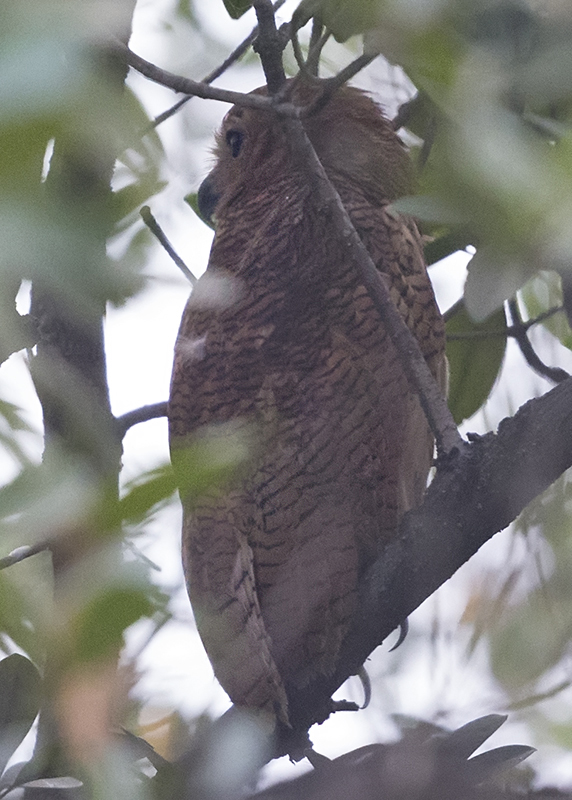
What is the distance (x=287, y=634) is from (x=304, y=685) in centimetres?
8

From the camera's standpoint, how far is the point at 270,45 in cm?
84

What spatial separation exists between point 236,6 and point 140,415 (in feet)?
1.75

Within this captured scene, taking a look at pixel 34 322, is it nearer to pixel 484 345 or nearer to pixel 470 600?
pixel 470 600

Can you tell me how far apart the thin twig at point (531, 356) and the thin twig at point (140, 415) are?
48 centimetres

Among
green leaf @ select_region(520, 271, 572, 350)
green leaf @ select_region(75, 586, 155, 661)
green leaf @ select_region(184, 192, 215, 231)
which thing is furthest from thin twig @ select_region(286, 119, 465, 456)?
green leaf @ select_region(75, 586, 155, 661)

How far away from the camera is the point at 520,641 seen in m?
0.62

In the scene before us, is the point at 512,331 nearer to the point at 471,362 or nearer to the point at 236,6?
the point at 471,362

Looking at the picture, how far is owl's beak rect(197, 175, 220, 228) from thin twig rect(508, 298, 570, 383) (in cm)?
67

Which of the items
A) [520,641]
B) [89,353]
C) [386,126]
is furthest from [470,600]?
[386,126]

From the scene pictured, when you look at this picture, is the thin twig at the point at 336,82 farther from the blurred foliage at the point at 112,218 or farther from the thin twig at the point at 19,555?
the thin twig at the point at 19,555

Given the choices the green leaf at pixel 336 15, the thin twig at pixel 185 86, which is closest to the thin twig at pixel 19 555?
the green leaf at pixel 336 15

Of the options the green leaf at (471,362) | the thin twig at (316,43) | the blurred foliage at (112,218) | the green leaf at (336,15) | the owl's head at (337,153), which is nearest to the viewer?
the blurred foliage at (112,218)

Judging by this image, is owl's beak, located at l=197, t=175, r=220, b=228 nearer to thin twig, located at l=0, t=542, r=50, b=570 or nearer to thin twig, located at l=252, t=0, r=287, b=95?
thin twig, located at l=252, t=0, r=287, b=95

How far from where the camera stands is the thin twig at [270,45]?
2.64 feet
